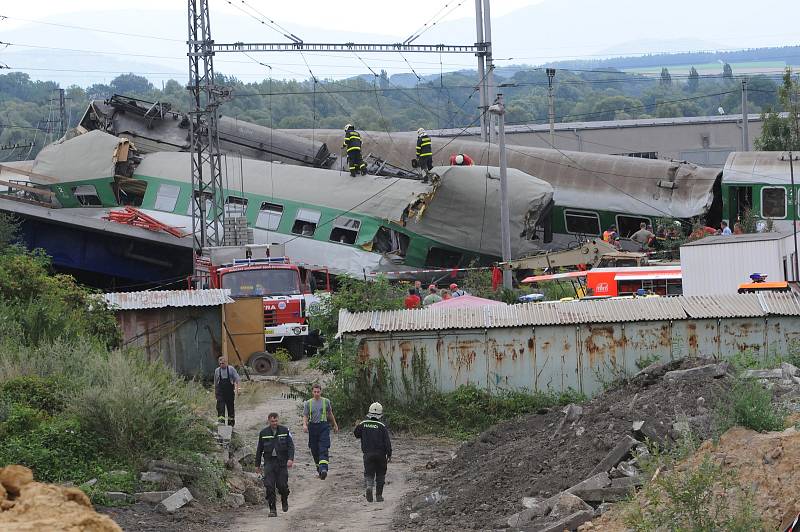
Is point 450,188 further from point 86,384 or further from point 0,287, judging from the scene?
point 86,384

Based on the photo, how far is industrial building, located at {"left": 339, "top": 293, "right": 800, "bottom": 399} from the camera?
20438 millimetres

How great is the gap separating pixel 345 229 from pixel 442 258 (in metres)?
2.96

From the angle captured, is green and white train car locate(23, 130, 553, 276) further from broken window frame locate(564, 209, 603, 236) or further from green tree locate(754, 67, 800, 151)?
green tree locate(754, 67, 800, 151)

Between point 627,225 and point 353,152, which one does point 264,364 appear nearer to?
point 353,152

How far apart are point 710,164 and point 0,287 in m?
64.8

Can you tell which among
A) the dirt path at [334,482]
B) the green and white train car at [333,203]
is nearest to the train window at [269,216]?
the green and white train car at [333,203]

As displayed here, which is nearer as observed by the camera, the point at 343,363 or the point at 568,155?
the point at 343,363

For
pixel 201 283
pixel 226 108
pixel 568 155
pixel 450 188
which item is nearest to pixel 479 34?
pixel 568 155

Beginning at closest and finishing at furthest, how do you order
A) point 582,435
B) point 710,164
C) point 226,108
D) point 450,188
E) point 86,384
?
1. point 582,435
2. point 86,384
3. point 450,188
4. point 710,164
5. point 226,108

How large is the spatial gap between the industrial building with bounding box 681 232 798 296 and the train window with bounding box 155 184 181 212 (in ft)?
55.8

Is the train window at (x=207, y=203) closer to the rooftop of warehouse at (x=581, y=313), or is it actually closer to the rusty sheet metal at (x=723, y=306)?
the rooftop of warehouse at (x=581, y=313)

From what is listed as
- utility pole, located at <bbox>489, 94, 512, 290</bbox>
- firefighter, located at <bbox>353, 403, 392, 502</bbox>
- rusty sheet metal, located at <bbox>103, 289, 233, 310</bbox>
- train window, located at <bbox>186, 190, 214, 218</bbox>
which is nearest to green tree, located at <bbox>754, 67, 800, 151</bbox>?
utility pole, located at <bbox>489, 94, 512, 290</bbox>

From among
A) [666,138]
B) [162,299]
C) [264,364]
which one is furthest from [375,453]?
[666,138]

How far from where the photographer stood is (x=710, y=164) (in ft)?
271
